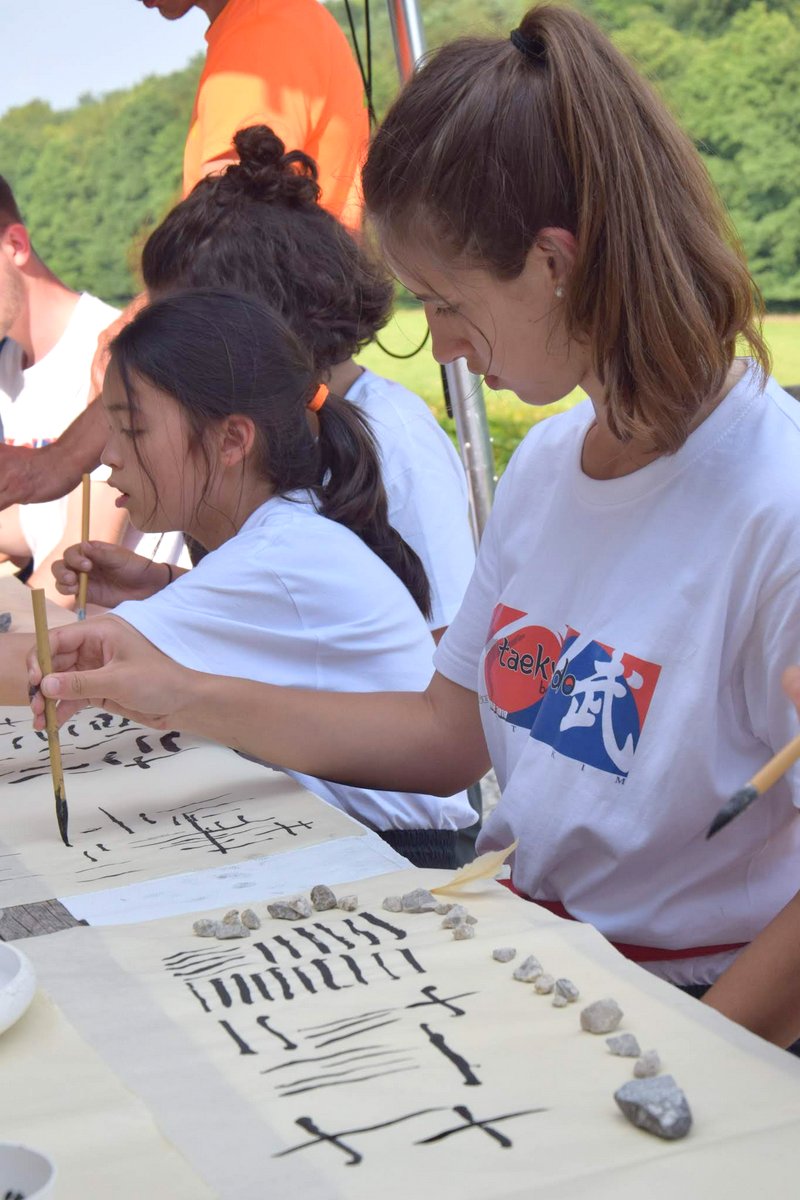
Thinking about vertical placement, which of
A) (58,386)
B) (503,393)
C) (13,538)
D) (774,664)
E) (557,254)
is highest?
(557,254)

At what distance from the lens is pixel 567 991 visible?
86 cm

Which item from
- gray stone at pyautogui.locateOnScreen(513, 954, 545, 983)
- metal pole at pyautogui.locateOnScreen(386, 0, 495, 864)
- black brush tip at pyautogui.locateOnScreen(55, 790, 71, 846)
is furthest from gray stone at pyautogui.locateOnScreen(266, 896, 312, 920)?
metal pole at pyautogui.locateOnScreen(386, 0, 495, 864)

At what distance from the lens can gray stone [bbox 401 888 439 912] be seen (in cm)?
104

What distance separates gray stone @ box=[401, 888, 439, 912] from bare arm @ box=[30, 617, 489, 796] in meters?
0.41

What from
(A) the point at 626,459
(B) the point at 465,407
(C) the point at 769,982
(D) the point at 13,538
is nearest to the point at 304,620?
(A) the point at 626,459

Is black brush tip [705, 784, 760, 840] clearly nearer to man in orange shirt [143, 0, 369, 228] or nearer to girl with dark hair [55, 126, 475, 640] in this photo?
girl with dark hair [55, 126, 475, 640]

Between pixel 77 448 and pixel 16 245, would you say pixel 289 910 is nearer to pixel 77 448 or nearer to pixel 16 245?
pixel 77 448

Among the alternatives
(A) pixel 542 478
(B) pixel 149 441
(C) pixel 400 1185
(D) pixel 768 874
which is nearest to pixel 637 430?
(A) pixel 542 478

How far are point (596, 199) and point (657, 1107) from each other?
0.67m

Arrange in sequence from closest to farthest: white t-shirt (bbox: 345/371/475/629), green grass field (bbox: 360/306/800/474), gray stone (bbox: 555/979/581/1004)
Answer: gray stone (bbox: 555/979/581/1004) < white t-shirt (bbox: 345/371/475/629) < green grass field (bbox: 360/306/800/474)

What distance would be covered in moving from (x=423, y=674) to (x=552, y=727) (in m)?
0.57

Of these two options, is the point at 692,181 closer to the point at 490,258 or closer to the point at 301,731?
the point at 490,258

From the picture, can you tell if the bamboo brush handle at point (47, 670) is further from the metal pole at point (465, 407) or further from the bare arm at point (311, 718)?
the metal pole at point (465, 407)

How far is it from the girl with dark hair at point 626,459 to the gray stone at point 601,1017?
0.89 feet
